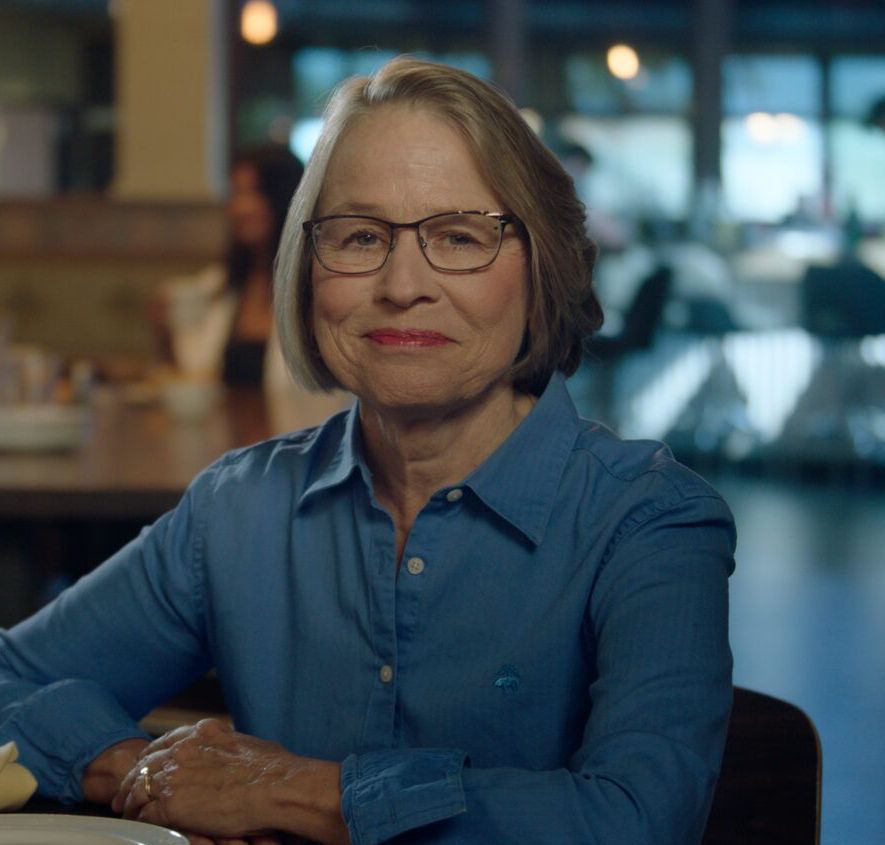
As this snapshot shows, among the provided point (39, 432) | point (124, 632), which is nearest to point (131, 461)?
point (39, 432)

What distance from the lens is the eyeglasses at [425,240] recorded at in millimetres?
1330

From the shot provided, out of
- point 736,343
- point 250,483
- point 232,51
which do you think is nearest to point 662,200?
point 736,343

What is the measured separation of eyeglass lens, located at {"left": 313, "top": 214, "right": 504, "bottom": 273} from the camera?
1.33 metres

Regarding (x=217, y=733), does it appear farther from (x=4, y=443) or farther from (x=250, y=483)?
(x=4, y=443)

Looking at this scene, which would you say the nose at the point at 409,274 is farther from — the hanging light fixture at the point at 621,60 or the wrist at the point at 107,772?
the hanging light fixture at the point at 621,60

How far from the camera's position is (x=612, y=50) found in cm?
879

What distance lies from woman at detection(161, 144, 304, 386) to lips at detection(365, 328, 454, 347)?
3372 mm

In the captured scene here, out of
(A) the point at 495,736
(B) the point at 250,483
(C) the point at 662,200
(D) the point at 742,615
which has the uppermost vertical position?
(C) the point at 662,200

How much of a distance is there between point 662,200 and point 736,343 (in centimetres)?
89

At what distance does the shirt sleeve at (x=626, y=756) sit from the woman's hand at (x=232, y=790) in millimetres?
31

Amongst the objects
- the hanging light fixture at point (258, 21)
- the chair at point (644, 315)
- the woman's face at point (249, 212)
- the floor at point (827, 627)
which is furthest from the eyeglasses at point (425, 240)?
the hanging light fixture at point (258, 21)

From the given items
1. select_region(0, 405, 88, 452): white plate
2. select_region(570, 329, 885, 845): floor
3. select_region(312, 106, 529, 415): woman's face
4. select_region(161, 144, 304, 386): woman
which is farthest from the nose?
select_region(570, 329, 885, 845): floor

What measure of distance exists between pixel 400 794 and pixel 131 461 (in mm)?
1681

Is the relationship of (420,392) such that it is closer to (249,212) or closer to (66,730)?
(66,730)
